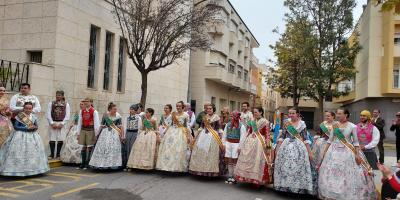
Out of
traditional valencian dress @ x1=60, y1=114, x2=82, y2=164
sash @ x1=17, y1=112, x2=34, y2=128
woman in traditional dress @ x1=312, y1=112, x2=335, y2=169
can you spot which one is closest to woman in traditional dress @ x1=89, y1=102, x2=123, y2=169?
traditional valencian dress @ x1=60, y1=114, x2=82, y2=164

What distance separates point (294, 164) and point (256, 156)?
0.84m

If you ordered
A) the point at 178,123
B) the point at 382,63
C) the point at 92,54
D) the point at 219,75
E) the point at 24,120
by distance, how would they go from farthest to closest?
the point at 219,75
the point at 382,63
the point at 92,54
the point at 178,123
the point at 24,120

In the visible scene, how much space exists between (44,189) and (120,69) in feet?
38.7

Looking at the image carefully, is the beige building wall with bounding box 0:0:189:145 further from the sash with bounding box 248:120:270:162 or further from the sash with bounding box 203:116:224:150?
the sash with bounding box 248:120:270:162

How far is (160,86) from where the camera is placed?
895 inches

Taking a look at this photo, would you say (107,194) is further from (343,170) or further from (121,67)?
(121,67)

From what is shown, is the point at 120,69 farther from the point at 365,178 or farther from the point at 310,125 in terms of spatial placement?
the point at 310,125

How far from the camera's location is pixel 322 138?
9.82m

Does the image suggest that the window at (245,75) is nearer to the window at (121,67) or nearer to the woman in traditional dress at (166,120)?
the window at (121,67)

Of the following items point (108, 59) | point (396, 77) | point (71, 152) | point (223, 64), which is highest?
point (223, 64)

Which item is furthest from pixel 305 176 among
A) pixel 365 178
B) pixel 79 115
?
pixel 79 115

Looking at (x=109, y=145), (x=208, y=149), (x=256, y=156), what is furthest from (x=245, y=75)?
(x=256, y=156)

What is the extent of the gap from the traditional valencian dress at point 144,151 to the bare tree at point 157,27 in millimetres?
5296

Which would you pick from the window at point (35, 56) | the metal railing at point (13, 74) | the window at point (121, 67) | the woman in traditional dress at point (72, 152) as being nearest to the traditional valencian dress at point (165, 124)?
the woman in traditional dress at point (72, 152)
